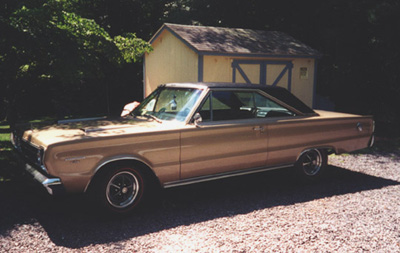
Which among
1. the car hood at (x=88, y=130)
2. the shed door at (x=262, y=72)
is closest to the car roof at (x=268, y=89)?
the car hood at (x=88, y=130)

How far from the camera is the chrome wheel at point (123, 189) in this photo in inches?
175


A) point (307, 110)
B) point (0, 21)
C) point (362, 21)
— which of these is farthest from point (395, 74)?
point (0, 21)

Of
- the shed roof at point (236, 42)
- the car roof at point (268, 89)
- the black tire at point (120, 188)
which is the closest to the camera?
the black tire at point (120, 188)

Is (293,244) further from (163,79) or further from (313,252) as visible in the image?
(163,79)

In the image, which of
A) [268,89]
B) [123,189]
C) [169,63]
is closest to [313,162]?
[268,89]

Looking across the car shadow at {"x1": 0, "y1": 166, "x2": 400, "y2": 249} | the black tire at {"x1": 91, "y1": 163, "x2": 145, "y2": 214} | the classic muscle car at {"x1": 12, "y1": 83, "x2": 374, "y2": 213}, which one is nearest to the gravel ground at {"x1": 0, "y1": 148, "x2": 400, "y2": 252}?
the car shadow at {"x1": 0, "y1": 166, "x2": 400, "y2": 249}

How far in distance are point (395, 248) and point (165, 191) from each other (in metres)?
3.20

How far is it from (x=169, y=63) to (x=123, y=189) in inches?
354

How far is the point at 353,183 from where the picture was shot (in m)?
6.07

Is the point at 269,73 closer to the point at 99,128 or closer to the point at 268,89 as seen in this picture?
the point at 268,89

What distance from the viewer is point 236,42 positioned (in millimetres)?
12445

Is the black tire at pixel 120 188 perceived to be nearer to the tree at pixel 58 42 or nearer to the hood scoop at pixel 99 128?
the hood scoop at pixel 99 128

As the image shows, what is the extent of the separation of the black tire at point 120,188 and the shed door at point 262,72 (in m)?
7.81

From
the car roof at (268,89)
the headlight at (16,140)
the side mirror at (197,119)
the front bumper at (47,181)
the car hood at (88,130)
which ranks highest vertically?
the car roof at (268,89)
